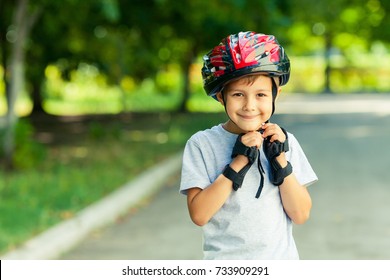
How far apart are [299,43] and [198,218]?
54.2 m

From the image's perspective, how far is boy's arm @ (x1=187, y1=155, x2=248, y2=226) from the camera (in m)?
2.08

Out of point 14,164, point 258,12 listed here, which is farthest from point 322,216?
point 258,12

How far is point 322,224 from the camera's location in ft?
30.5

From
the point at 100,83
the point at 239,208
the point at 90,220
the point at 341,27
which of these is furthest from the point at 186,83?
the point at 239,208

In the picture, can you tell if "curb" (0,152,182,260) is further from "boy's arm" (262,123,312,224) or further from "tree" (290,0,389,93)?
"tree" (290,0,389,93)

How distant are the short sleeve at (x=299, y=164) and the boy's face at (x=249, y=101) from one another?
17 centimetres

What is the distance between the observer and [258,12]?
16469 mm

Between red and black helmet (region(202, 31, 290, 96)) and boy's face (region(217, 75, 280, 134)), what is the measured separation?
36mm

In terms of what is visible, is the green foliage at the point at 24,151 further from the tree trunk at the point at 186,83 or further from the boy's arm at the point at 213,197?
the tree trunk at the point at 186,83

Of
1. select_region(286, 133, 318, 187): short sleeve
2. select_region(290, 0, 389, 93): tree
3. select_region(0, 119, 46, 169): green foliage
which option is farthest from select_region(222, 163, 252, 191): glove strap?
select_region(290, 0, 389, 93): tree

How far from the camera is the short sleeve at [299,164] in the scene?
226 cm

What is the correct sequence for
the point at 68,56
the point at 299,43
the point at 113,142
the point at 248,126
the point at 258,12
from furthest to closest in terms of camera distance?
the point at 299,43, the point at 68,56, the point at 113,142, the point at 258,12, the point at 248,126

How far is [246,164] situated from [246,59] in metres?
0.26
